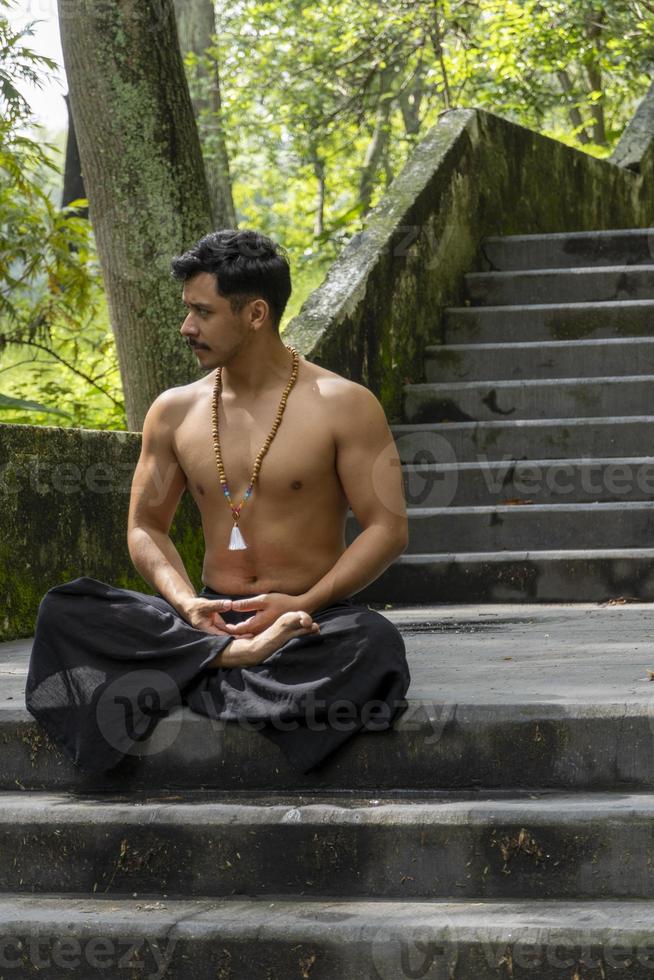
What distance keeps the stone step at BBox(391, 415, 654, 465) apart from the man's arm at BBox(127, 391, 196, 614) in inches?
112

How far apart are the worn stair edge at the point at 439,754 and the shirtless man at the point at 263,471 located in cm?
30

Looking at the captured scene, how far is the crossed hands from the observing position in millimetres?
3688

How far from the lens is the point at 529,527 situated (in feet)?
20.4

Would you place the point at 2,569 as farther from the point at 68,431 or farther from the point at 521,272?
the point at 521,272

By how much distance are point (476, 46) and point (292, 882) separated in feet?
42.3

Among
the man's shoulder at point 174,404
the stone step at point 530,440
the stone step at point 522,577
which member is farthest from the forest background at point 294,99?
the man's shoulder at point 174,404

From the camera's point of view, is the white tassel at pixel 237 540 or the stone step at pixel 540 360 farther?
the stone step at pixel 540 360

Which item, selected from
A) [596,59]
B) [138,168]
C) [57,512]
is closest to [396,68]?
[596,59]

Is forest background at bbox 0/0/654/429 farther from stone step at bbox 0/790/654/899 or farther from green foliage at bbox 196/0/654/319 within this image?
stone step at bbox 0/790/654/899

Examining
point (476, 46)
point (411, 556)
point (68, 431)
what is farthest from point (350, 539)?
point (476, 46)

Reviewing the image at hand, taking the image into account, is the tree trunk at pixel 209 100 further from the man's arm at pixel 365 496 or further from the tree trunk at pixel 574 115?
the man's arm at pixel 365 496

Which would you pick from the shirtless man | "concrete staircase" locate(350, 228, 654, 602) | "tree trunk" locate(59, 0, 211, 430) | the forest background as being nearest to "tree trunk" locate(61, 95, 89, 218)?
the forest background

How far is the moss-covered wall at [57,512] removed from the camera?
5066mm

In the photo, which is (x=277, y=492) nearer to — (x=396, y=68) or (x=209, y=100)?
(x=209, y=100)
